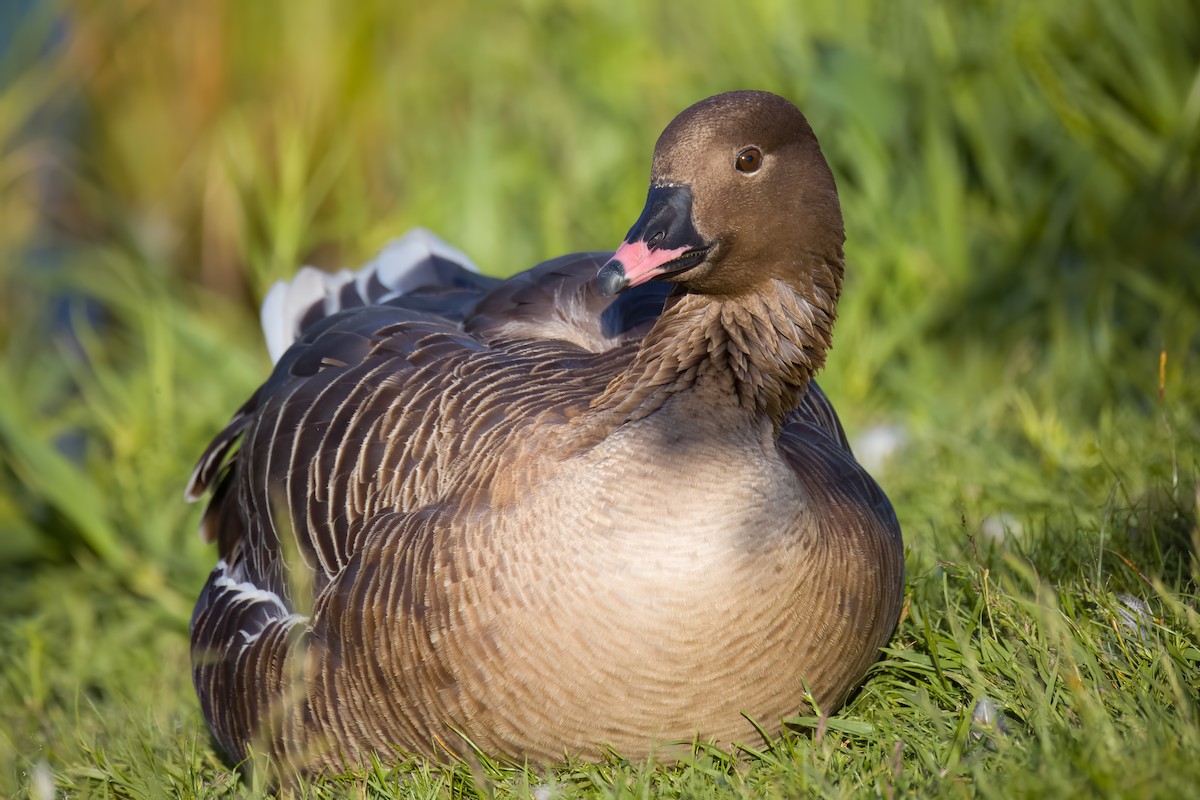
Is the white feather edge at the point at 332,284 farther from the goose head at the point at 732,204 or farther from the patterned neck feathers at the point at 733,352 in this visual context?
the goose head at the point at 732,204

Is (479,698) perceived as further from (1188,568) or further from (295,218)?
(295,218)

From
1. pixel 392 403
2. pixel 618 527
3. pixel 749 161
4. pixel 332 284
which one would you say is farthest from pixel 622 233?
pixel 618 527

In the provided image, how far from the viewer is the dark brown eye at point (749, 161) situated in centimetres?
341

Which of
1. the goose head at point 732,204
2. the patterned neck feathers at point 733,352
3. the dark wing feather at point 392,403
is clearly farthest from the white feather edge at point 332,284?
the goose head at point 732,204

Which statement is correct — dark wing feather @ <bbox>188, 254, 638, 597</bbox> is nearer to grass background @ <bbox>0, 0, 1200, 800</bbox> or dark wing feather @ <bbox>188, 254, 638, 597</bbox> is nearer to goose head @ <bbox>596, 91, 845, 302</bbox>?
goose head @ <bbox>596, 91, 845, 302</bbox>

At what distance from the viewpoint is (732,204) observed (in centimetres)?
338

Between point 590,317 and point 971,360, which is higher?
point 590,317

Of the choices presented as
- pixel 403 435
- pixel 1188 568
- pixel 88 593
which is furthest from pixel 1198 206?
pixel 88 593

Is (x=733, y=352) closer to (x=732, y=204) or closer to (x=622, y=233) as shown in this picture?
(x=732, y=204)

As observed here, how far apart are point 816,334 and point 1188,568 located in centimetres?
125

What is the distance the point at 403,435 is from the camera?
377 cm

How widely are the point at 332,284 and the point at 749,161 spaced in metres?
2.32

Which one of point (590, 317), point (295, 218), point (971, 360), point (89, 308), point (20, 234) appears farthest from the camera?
point (89, 308)

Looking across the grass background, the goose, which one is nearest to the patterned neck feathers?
the goose
